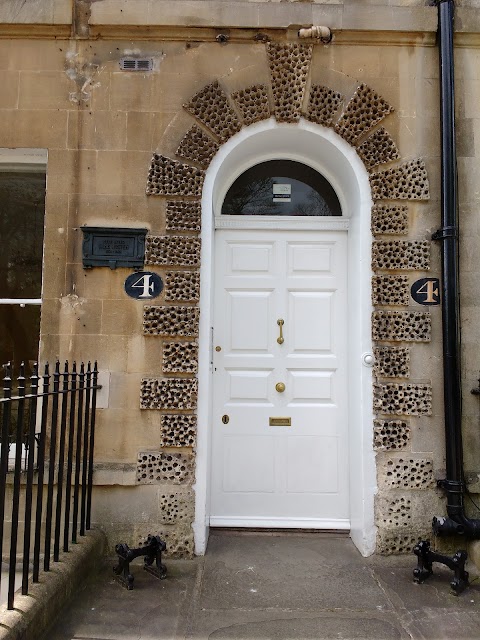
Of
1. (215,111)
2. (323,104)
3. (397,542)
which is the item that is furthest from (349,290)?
(397,542)

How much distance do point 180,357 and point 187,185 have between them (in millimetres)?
1425

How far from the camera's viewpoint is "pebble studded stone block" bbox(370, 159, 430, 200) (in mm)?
4043

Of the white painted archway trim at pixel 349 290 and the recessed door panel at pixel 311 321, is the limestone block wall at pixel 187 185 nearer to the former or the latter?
the white painted archway trim at pixel 349 290

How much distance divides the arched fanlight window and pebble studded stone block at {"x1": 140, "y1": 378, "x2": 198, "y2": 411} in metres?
1.69

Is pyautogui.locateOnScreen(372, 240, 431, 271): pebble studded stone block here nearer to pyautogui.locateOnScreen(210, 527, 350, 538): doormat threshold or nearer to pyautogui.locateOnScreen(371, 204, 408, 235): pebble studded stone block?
pyautogui.locateOnScreen(371, 204, 408, 235): pebble studded stone block

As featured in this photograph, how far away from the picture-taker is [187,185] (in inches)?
159

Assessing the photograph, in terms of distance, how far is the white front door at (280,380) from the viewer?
4246 millimetres

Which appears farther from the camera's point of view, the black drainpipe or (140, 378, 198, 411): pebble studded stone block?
(140, 378, 198, 411): pebble studded stone block

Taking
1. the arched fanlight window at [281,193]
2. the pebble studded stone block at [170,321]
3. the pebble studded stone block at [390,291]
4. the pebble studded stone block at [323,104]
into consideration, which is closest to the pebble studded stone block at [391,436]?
the pebble studded stone block at [390,291]

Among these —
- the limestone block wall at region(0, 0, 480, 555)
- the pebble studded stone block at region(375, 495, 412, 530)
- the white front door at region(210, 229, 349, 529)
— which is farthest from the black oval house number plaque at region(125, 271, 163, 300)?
the pebble studded stone block at region(375, 495, 412, 530)

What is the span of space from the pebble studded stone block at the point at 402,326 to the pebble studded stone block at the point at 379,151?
49.8 inches

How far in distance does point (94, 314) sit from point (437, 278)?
283 centimetres

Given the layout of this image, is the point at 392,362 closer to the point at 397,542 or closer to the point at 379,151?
the point at 397,542

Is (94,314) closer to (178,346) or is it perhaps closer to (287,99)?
(178,346)
